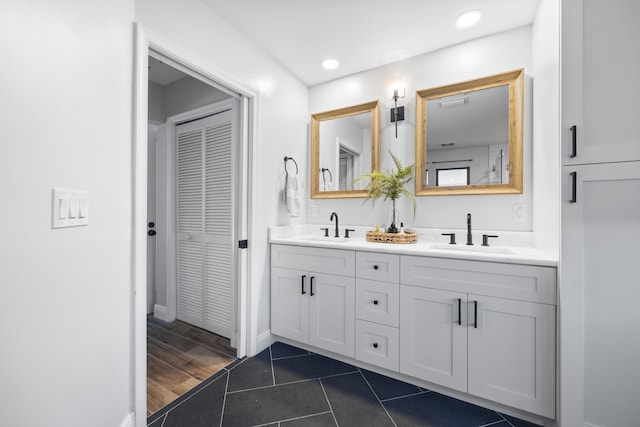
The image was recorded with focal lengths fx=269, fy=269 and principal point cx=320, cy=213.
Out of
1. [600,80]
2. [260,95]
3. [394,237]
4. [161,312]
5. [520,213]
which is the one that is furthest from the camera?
[161,312]

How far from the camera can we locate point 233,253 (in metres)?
2.19

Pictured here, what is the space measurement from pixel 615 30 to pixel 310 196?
6.94 ft

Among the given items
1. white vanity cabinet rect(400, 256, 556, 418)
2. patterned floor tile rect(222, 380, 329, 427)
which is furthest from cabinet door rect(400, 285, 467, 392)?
patterned floor tile rect(222, 380, 329, 427)

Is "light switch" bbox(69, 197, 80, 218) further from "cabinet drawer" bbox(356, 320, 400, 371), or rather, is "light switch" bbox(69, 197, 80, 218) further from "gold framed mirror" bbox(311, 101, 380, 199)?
"gold framed mirror" bbox(311, 101, 380, 199)

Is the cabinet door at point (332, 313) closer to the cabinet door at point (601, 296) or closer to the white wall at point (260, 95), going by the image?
the white wall at point (260, 95)

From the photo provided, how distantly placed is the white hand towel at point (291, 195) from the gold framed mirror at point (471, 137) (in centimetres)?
102

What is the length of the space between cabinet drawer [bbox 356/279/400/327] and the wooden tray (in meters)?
0.39

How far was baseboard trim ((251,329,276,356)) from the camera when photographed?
2.09m

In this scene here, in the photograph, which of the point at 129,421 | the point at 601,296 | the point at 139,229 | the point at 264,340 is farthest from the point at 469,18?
the point at 129,421

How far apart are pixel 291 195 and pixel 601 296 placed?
1939mm

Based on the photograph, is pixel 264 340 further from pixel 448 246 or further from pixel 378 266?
pixel 448 246

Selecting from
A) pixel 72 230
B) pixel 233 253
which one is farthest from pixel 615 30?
pixel 233 253

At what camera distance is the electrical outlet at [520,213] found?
184 cm

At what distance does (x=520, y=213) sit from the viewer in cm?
186
